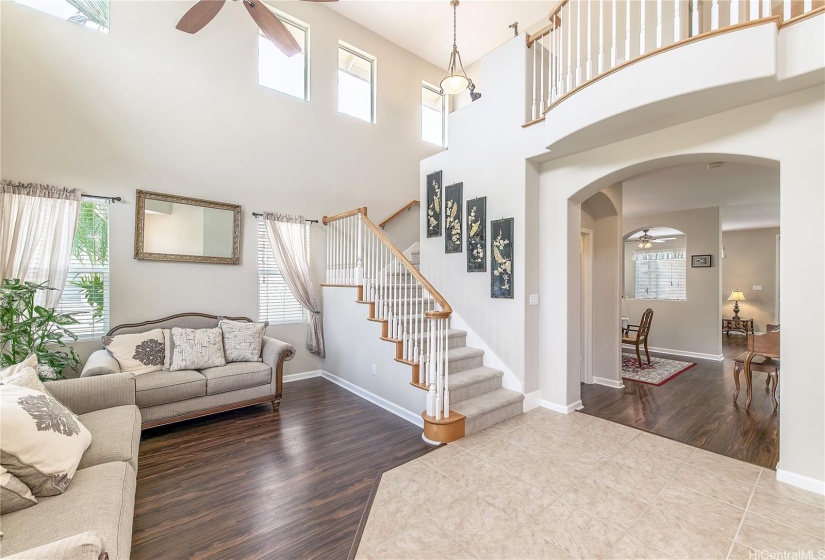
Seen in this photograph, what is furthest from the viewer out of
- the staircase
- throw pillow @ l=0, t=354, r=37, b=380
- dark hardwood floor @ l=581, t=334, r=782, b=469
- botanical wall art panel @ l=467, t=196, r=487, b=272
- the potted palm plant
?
botanical wall art panel @ l=467, t=196, r=487, b=272

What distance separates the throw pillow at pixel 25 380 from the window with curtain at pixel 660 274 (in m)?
10.9

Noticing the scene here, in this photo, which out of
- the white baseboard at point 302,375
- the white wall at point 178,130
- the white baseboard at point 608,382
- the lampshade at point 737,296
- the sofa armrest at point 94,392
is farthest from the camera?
the lampshade at point 737,296

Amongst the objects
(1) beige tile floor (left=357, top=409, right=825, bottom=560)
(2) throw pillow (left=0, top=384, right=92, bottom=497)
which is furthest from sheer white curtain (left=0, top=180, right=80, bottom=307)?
(1) beige tile floor (left=357, top=409, right=825, bottom=560)

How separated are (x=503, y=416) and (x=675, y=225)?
641 cm

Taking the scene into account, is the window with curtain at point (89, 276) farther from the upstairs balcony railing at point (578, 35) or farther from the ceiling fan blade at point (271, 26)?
the upstairs balcony railing at point (578, 35)

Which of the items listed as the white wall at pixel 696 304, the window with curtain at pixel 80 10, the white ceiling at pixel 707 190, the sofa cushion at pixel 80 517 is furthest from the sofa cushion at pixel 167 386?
the white wall at pixel 696 304

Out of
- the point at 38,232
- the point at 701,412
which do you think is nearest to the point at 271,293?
the point at 38,232

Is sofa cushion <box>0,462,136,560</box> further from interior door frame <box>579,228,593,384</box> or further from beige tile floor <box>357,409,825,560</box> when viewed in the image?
interior door frame <box>579,228,593,384</box>

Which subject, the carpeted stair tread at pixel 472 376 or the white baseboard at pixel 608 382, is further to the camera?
the white baseboard at pixel 608 382

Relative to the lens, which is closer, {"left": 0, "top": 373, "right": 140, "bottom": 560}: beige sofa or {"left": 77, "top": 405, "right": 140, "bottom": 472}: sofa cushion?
{"left": 0, "top": 373, "right": 140, "bottom": 560}: beige sofa

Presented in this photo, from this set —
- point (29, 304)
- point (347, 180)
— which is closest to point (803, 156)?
point (347, 180)

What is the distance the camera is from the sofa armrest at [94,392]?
2438 mm

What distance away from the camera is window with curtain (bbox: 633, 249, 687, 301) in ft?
29.1

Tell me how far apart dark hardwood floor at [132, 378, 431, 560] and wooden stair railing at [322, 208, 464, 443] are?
1.19 ft
